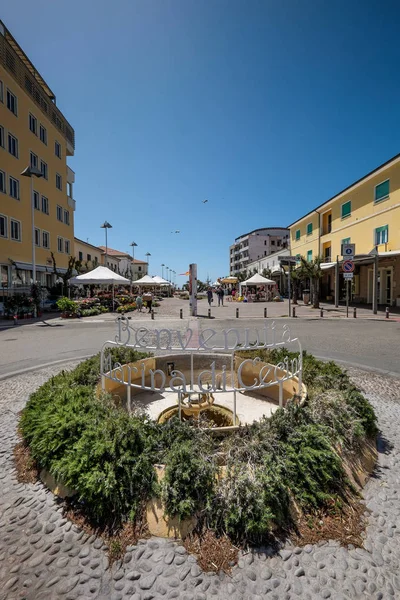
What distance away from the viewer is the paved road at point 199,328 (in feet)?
28.0

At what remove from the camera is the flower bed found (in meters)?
2.65

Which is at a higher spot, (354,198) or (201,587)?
(354,198)

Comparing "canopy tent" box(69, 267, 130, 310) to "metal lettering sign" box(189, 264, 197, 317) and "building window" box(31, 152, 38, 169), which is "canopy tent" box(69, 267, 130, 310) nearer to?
"metal lettering sign" box(189, 264, 197, 317)

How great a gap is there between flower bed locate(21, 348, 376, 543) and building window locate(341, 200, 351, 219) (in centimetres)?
2676

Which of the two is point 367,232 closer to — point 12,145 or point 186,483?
point 186,483

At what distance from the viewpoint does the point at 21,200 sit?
Result: 23.0 metres

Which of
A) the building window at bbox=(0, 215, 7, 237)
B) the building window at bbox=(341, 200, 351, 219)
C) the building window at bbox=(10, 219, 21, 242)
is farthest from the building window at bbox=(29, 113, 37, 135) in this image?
the building window at bbox=(341, 200, 351, 219)

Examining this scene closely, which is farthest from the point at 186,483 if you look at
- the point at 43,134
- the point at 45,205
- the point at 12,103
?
the point at 43,134

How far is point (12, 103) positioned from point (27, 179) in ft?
16.7

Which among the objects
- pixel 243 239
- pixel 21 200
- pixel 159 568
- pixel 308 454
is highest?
pixel 243 239

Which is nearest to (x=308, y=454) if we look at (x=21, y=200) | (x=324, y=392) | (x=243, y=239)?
(x=324, y=392)

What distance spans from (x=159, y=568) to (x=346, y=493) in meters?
1.88

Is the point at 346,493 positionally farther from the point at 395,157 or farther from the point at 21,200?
the point at 21,200

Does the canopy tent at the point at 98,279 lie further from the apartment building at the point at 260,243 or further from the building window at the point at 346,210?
the apartment building at the point at 260,243
